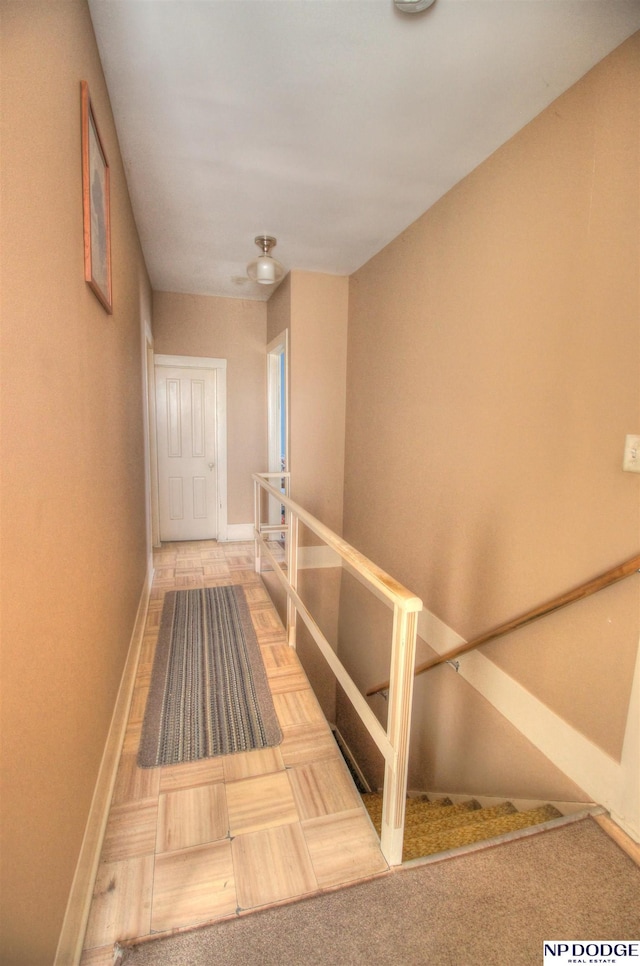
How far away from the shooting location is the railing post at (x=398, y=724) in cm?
114

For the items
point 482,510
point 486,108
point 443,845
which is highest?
point 486,108

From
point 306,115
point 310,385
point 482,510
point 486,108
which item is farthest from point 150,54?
point 310,385

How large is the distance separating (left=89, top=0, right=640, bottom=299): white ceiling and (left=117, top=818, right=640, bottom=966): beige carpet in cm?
248

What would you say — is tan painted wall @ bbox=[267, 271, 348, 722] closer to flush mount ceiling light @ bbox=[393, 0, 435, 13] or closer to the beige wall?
the beige wall

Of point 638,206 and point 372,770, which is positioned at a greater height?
point 638,206

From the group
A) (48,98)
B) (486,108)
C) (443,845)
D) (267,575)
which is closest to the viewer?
(48,98)

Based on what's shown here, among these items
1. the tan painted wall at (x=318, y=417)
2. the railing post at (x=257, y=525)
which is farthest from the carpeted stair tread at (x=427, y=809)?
the railing post at (x=257, y=525)

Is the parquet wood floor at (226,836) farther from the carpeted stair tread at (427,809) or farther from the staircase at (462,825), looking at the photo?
the carpeted stair tread at (427,809)

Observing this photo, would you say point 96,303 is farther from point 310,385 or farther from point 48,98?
point 310,385

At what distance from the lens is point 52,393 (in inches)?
38.0

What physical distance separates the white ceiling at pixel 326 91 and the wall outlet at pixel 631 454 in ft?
4.14

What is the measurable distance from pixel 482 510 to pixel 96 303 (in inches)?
70.1

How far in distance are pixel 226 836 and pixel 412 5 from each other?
2.54 m

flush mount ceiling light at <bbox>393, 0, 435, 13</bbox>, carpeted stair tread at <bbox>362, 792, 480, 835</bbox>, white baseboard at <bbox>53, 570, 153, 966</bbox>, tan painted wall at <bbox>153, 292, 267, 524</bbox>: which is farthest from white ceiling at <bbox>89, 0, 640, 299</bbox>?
carpeted stair tread at <bbox>362, 792, 480, 835</bbox>
